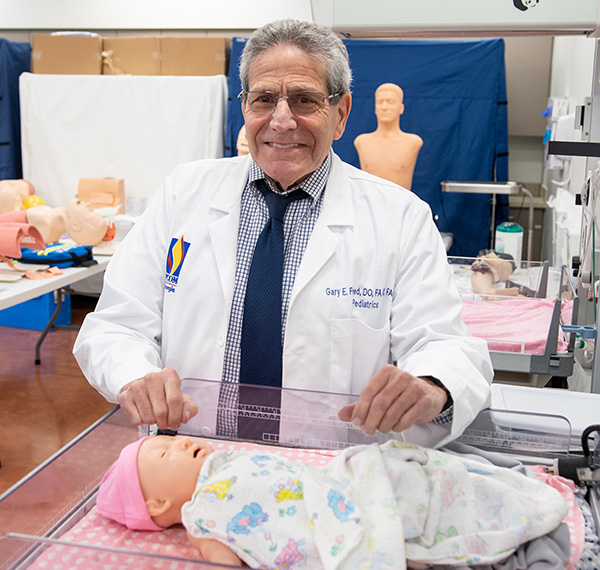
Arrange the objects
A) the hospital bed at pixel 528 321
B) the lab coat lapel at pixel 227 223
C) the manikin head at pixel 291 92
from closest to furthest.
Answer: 1. the manikin head at pixel 291 92
2. the lab coat lapel at pixel 227 223
3. the hospital bed at pixel 528 321

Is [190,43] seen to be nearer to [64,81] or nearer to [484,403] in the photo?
[64,81]

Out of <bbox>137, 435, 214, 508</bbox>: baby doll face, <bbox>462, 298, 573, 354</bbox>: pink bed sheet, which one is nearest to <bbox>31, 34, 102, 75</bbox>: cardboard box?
<bbox>462, 298, 573, 354</bbox>: pink bed sheet

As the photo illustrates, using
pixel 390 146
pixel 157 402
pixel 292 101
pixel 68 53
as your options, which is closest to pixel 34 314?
pixel 68 53

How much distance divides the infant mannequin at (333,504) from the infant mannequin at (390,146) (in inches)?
172

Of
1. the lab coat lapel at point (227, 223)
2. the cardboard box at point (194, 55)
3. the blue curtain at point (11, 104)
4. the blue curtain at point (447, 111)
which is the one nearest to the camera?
the lab coat lapel at point (227, 223)

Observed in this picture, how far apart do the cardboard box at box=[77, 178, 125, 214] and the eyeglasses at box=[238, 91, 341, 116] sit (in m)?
4.84

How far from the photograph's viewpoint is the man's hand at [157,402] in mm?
Answer: 1291

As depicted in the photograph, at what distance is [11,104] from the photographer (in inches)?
278

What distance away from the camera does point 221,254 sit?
1742 millimetres

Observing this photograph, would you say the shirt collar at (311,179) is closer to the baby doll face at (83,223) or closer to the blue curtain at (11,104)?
the baby doll face at (83,223)

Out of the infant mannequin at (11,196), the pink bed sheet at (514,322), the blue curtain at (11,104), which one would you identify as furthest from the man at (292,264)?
the blue curtain at (11,104)

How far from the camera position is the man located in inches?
63.5

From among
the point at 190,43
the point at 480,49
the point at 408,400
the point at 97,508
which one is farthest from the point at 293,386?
the point at 190,43

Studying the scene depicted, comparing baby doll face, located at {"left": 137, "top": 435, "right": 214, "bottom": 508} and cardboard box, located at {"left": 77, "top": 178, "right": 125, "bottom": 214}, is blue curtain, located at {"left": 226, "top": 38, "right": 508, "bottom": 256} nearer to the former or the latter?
cardboard box, located at {"left": 77, "top": 178, "right": 125, "bottom": 214}
